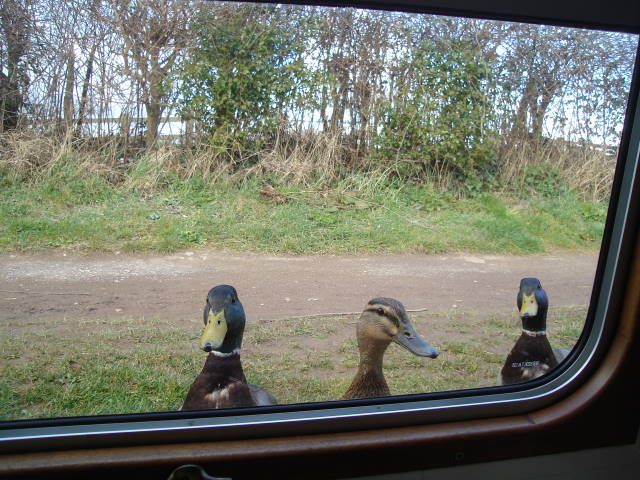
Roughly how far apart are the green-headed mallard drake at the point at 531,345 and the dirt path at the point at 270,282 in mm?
91

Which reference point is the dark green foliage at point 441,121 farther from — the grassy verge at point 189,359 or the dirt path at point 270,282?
the grassy verge at point 189,359

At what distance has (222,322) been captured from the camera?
1.79 m

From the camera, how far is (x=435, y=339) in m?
2.08

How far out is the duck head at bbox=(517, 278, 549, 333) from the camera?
204cm

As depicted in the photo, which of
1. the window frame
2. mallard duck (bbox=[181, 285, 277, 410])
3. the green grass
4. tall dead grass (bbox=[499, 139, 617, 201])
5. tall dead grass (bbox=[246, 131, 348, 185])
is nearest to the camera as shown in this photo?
the window frame

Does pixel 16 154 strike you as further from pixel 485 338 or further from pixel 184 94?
pixel 485 338

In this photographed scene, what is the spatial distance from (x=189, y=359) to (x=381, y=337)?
0.73m

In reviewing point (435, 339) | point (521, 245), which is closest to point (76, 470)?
point (435, 339)

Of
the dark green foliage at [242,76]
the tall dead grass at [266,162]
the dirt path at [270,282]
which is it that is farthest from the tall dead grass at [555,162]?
the dark green foliage at [242,76]

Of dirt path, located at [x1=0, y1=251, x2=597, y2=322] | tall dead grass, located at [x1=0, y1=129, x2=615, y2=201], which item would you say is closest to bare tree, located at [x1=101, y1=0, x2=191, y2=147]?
tall dead grass, located at [x1=0, y1=129, x2=615, y2=201]

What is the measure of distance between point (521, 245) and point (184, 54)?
1827 millimetres

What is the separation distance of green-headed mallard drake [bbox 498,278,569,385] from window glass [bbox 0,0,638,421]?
0.04ft

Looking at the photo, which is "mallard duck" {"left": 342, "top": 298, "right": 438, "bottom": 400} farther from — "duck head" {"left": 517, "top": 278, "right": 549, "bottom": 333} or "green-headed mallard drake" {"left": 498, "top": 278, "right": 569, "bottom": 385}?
"duck head" {"left": 517, "top": 278, "right": 549, "bottom": 333}

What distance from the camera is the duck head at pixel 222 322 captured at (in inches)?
70.1
